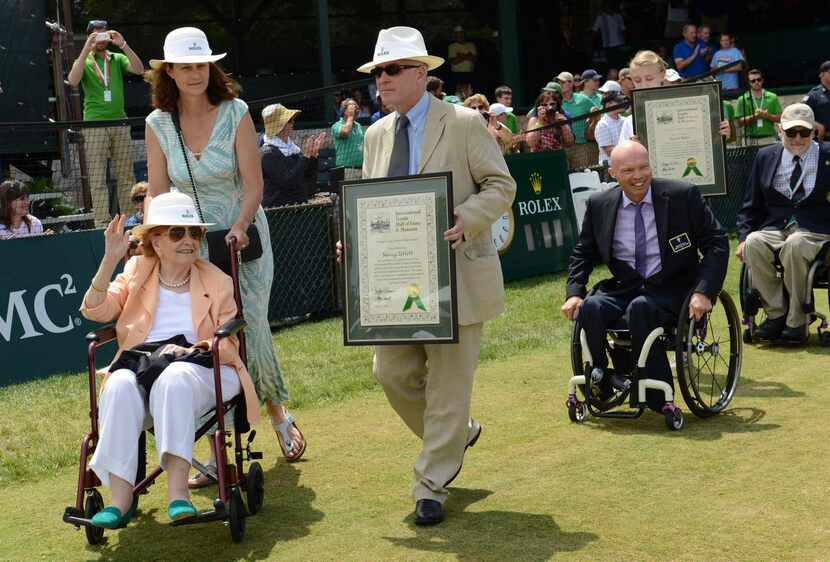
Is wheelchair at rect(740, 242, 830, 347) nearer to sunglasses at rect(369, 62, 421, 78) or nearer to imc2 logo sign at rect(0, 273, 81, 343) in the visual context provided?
sunglasses at rect(369, 62, 421, 78)

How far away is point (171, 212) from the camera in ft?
19.3

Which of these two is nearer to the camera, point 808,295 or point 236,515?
point 236,515

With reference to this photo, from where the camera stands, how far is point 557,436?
716 centimetres

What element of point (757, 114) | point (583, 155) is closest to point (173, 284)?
point (583, 155)

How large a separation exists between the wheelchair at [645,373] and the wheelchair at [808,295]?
172cm

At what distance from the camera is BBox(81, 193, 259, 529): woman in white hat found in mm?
5348

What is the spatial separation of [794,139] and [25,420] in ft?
17.6

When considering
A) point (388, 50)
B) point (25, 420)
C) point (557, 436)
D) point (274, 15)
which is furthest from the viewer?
point (274, 15)

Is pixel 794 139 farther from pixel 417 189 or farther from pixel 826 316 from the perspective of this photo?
pixel 417 189

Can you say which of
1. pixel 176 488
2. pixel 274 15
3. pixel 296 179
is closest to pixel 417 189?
pixel 176 488

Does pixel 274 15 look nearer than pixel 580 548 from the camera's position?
No

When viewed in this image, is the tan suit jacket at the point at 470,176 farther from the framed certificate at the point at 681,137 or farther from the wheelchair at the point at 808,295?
the wheelchair at the point at 808,295

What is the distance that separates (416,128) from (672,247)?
1.98 meters

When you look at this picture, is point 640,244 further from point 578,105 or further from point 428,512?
point 578,105
